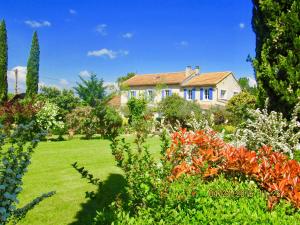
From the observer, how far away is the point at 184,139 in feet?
23.2

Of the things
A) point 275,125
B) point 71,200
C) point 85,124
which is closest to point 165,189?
point 71,200

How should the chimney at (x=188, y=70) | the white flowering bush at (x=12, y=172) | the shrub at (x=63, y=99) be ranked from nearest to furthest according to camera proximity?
1. the white flowering bush at (x=12, y=172)
2. the shrub at (x=63, y=99)
3. the chimney at (x=188, y=70)

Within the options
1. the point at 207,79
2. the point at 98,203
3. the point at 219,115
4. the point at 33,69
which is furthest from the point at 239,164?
the point at 33,69

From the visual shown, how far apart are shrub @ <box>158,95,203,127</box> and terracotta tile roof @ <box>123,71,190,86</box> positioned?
35.7 feet

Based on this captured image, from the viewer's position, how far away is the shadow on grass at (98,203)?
6.27 meters

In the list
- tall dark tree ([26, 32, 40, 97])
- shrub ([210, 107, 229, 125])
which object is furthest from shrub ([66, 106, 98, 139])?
tall dark tree ([26, 32, 40, 97])

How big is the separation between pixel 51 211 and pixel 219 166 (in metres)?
3.53

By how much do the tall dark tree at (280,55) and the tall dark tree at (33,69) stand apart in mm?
38319

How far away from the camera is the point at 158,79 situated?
50.6m

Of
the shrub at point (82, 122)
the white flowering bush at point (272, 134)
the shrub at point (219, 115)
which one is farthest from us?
the shrub at point (219, 115)

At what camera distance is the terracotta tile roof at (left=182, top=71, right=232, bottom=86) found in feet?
145

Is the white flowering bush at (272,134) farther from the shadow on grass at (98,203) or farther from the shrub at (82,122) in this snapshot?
the shrub at (82,122)

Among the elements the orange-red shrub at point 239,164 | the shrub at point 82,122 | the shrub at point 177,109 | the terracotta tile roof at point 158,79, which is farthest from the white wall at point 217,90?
the orange-red shrub at point 239,164

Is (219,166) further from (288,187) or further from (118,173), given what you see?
(118,173)
